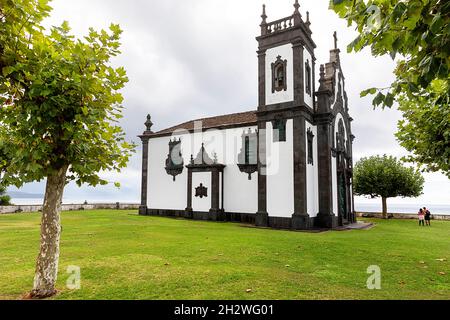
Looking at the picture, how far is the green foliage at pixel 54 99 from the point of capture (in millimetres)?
4922

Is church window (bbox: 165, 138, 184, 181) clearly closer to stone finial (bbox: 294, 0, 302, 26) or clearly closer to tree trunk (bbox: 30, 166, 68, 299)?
stone finial (bbox: 294, 0, 302, 26)

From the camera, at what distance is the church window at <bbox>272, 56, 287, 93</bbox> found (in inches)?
845

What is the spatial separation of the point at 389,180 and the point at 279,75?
22230mm

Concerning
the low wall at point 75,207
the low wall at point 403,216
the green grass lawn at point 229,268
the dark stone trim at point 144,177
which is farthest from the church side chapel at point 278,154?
the low wall at point 403,216

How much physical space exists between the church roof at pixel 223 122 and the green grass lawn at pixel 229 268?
45.7ft

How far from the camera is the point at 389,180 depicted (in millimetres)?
34906

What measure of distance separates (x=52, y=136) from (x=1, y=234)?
11.9 metres

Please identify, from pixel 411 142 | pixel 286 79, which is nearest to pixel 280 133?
pixel 286 79

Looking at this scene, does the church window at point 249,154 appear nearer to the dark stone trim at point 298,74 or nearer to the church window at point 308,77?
the dark stone trim at point 298,74

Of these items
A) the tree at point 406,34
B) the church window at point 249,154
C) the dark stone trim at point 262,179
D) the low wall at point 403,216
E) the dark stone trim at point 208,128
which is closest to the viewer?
the tree at point 406,34

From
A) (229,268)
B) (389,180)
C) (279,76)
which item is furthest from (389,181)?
(229,268)

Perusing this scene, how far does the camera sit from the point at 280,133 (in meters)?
20.8

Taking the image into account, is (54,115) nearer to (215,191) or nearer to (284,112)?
(284,112)
